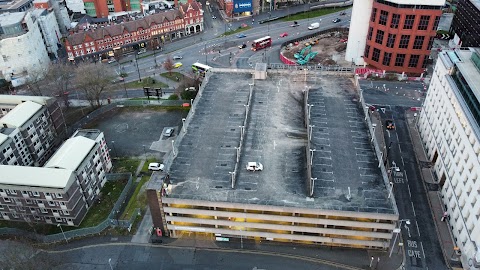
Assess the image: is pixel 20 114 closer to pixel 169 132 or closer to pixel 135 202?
pixel 169 132

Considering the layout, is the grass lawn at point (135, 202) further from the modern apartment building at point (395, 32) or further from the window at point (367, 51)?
the window at point (367, 51)

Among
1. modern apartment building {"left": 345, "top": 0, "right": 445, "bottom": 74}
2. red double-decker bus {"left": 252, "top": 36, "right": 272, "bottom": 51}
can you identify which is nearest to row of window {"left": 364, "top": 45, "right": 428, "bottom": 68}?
modern apartment building {"left": 345, "top": 0, "right": 445, "bottom": 74}

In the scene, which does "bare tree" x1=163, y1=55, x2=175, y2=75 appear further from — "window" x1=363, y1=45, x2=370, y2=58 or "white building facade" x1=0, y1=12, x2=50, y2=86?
"window" x1=363, y1=45, x2=370, y2=58

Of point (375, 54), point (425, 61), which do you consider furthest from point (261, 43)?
point (425, 61)

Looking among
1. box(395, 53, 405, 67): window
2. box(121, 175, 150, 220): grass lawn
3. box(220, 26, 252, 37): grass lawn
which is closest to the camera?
box(121, 175, 150, 220): grass lawn

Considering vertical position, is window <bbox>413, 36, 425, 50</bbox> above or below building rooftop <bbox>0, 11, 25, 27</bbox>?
below

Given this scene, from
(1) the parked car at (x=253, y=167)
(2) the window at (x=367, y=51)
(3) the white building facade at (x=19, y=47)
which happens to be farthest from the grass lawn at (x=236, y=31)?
(1) the parked car at (x=253, y=167)
